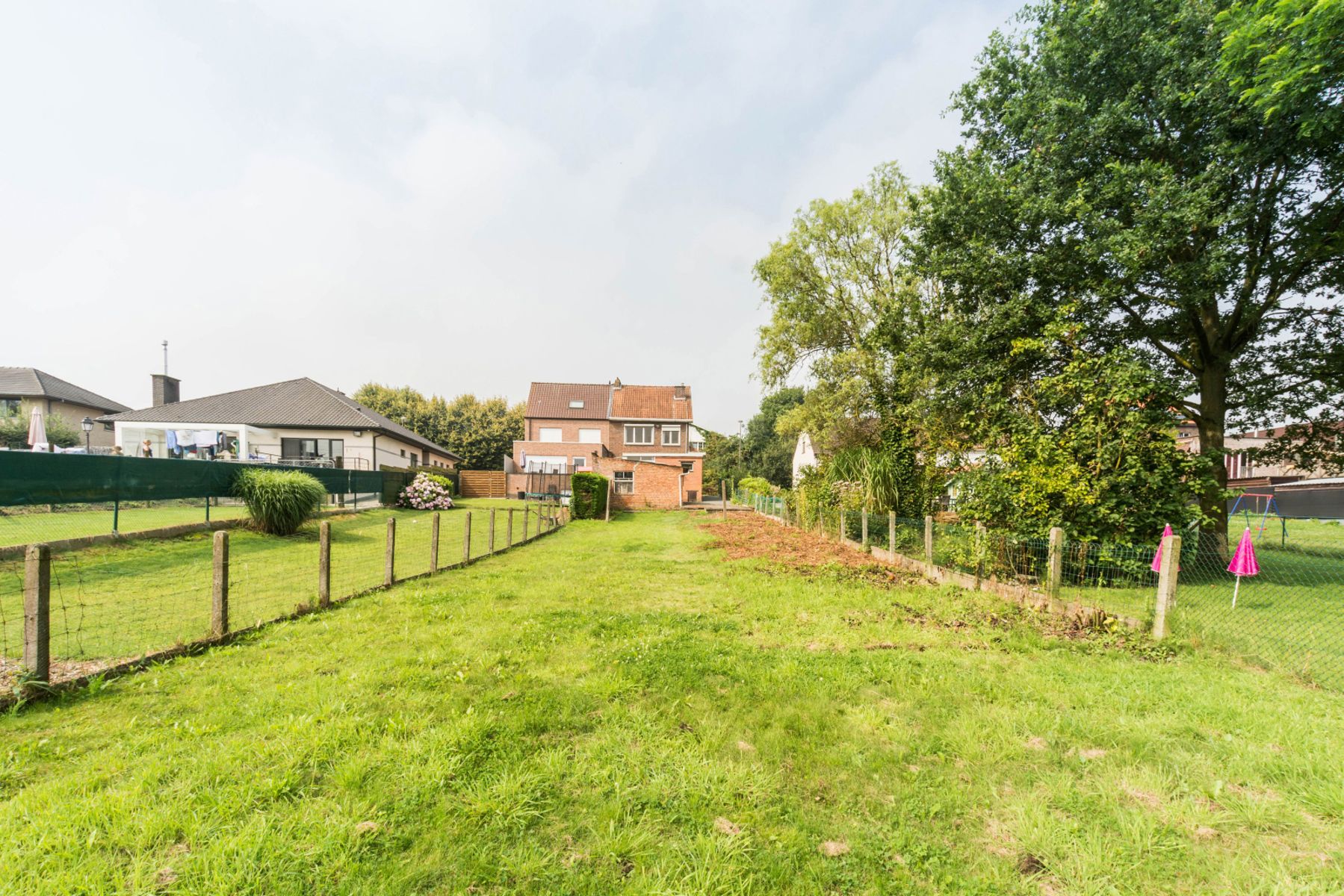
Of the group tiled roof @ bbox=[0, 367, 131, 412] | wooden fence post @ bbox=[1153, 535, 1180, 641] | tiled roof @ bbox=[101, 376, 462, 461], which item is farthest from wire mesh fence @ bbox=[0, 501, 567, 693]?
tiled roof @ bbox=[0, 367, 131, 412]

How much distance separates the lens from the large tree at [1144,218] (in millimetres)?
9039

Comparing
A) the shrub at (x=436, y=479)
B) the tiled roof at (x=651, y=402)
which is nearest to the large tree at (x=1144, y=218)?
the shrub at (x=436, y=479)

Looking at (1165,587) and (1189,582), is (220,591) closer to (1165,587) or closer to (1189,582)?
(1165,587)

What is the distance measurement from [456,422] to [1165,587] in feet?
166

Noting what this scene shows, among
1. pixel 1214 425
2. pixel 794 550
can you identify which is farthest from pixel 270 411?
pixel 1214 425

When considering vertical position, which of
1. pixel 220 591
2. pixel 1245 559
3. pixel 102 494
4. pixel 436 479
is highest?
pixel 102 494

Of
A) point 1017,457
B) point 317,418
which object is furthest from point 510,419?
point 1017,457

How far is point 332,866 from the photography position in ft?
7.29

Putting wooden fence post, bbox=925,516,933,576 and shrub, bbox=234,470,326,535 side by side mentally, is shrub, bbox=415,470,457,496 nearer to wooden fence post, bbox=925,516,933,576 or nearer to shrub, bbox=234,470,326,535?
shrub, bbox=234,470,326,535

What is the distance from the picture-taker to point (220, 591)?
518 centimetres

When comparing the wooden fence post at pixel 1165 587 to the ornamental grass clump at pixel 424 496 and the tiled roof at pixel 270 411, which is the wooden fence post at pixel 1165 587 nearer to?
the ornamental grass clump at pixel 424 496

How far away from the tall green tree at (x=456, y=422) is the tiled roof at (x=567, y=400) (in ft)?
33.6

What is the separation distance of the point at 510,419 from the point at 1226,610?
1938 inches

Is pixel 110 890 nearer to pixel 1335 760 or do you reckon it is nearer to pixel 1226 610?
pixel 1335 760
